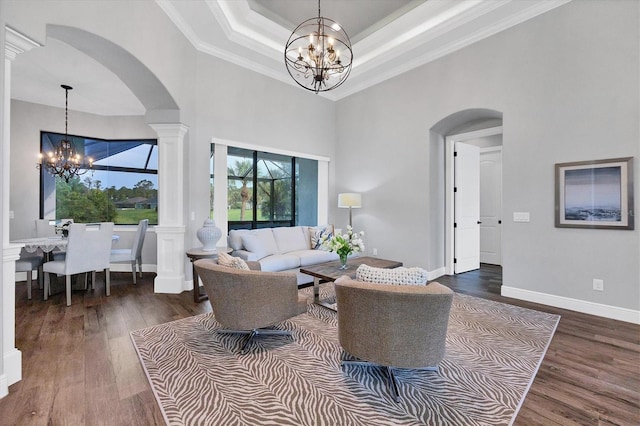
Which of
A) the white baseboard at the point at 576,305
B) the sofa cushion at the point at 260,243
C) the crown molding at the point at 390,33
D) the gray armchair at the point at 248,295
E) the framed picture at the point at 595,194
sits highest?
the crown molding at the point at 390,33

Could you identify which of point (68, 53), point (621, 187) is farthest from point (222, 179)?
point (621, 187)

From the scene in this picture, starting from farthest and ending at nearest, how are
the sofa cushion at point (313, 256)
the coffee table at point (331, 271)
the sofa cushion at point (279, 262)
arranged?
the sofa cushion at point (313, 256) < the sofa cushion at point (279, 262) < the coffee table at point (331, 271)

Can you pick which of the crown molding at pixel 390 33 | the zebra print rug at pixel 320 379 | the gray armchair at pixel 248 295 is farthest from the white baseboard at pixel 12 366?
the crown molding at pixel 390 33

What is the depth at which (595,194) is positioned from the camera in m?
3.41

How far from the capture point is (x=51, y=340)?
8.91 ft

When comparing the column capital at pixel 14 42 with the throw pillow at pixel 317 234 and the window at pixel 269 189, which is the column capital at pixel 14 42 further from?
the throw pillow at pixel 317 234

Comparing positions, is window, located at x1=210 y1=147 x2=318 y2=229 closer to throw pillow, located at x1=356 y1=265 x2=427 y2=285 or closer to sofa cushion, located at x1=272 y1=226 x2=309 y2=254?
sofa cushion, located at x1=272 y1=226 x2=309 y2=254

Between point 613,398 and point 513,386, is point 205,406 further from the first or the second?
point 613,398

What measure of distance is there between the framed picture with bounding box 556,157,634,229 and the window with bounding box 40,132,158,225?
7126 mm

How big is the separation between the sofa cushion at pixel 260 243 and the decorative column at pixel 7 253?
8.19ft

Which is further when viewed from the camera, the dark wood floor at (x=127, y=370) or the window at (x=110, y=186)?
the window at (x=110, y=186)

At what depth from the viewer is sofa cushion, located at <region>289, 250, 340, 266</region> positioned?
4480 millimetres

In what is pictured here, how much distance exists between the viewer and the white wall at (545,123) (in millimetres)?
3221

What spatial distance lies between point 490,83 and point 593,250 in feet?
8.49
